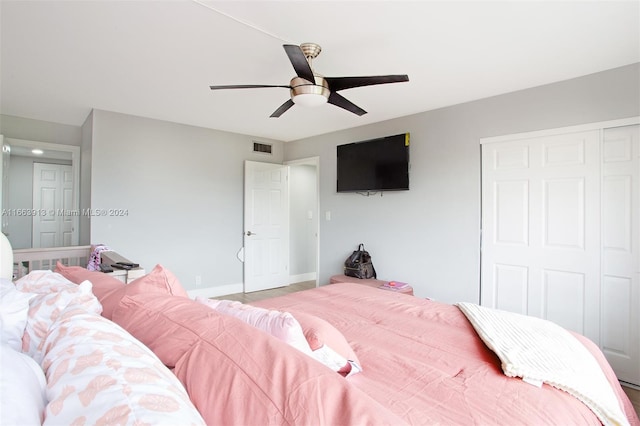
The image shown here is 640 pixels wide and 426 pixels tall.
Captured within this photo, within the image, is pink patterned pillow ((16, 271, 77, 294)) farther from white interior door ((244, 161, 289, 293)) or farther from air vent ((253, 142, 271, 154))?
air vent ((253, 142, 271, 154))

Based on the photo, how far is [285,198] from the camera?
575 centimetres

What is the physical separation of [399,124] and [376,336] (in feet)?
10.3

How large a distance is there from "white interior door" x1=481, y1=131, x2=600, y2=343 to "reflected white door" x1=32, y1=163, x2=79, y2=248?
21.6 feet

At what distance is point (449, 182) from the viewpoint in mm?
3686

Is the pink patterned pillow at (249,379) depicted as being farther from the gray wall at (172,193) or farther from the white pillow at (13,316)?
the gray wall at (172,193)

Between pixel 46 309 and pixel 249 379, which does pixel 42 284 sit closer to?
pixel 46 309

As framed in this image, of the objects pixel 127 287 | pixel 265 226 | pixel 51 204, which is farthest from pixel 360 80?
pixel 51 204

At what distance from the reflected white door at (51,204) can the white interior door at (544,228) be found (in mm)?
6591

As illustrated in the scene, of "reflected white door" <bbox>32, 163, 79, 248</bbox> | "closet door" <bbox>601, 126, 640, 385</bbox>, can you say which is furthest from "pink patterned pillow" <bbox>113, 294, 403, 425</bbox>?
"reflected white door" <bbox>32, 163, 79, 248</bbox>

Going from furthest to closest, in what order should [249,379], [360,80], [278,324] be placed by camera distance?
[360,80], [278,324], [249,379]

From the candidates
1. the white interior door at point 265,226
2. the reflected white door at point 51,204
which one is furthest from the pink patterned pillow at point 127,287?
the reflected white door at point 51,204

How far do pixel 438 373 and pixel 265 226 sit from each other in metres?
4.42

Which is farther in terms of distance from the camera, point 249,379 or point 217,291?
point 217,291

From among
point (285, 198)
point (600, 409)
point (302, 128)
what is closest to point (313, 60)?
point (302, 128)
